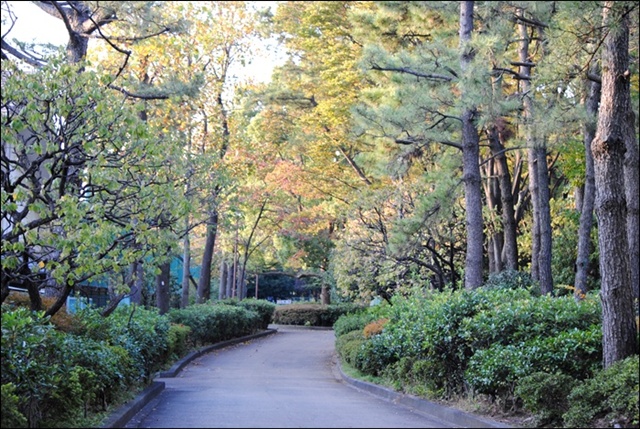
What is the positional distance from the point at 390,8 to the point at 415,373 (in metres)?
11.3

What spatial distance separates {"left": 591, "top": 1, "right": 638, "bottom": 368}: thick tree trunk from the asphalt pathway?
2.57 metres

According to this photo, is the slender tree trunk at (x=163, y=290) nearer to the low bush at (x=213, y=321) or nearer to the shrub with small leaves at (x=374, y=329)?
the low bush at (x=213, y=321)

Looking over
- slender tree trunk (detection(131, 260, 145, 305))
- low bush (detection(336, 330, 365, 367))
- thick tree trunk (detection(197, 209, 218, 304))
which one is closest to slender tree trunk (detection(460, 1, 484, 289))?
low bush (detection(336, 330, 365, 367))

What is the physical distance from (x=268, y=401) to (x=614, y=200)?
250 inches

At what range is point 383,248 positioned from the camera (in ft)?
85.6

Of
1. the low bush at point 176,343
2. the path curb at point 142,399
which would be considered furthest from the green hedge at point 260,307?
the low bush at point 176,343

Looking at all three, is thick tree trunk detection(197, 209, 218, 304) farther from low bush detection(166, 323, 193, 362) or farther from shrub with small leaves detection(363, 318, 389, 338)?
shrub with small leaves detection(363, 318, 389, 338)

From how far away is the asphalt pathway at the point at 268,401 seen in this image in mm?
10461

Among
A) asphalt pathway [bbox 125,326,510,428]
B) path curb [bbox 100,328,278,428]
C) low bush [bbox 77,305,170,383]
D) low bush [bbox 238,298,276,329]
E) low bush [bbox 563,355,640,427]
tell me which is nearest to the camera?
low bush [bbox 563,355,640,427]

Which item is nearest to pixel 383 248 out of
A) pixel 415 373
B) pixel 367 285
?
pixel 367 285

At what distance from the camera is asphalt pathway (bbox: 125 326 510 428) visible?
10461mm

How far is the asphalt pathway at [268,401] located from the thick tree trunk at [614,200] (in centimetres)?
257

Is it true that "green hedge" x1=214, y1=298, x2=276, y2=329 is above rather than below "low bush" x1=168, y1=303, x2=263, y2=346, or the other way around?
above

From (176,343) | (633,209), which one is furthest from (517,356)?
(176,343)
